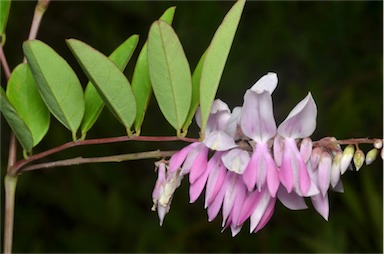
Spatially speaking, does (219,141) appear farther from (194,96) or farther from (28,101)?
(28,101)

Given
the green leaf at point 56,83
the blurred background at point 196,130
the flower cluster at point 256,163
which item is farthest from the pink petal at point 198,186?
the blurred background at point 196,130

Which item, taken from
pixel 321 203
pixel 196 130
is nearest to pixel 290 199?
pixel 321 203

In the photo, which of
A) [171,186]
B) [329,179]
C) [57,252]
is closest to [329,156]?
[329,179]

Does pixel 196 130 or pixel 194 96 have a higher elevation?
pixel 194 96

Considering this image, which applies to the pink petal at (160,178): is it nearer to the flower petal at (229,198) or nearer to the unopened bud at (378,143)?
the flower petal at (229,198)

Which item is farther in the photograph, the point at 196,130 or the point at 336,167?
the point at 196,130

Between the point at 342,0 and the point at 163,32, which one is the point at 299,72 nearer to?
the point at 342,0
